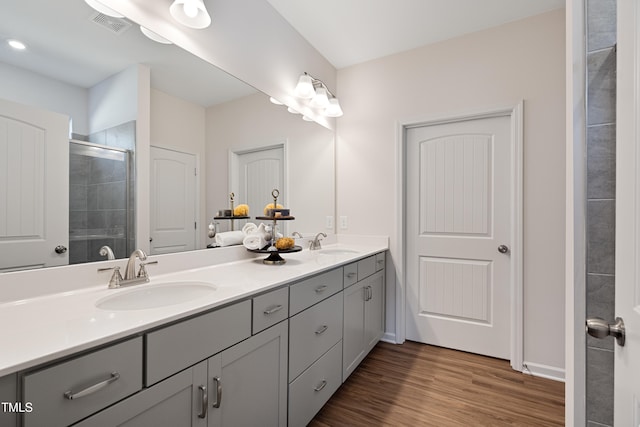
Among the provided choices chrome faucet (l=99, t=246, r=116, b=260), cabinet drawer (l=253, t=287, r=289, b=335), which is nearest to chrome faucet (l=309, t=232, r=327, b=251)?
cabinet drawer (l=253, t=287, r=289, b=335)

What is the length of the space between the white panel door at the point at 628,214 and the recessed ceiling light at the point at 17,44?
1.73m

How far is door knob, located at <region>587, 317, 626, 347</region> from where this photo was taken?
27.3 inches

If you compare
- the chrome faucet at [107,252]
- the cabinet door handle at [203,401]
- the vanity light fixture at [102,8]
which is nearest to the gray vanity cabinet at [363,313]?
the cabinet door handle at [203,401]

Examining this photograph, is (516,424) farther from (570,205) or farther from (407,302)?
(570,205)

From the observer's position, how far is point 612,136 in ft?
3.28

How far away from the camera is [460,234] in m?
2.42

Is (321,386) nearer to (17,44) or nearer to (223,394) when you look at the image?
(223,394)

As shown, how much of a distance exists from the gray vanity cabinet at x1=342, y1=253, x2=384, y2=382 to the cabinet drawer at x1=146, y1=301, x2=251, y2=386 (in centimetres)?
92

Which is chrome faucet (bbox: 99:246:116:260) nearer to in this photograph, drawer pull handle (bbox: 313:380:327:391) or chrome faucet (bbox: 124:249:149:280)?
chrome faucet (bbox: 124:249:149:280)

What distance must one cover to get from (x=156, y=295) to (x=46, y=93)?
0.84 metres

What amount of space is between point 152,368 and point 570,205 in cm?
147

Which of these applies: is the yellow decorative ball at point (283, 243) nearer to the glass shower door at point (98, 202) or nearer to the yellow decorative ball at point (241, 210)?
the yellow decorative ball at point (241, 210)

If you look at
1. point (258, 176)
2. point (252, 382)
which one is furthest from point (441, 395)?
point (258, 176)

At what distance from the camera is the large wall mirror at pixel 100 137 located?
0.98 metres
